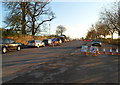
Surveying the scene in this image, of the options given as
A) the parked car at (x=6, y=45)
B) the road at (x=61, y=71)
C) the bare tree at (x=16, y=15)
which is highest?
the bare tree at (x=16, y=15)

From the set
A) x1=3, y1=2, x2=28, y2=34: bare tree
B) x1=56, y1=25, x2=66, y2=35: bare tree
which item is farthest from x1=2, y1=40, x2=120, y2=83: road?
x1=56, y1=25, x2=66, y2=35: bare tree

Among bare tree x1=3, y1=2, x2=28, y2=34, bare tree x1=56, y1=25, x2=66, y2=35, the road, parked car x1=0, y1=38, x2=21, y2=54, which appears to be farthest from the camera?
bare tree x1=56, y1=25, x2=66, y2=35

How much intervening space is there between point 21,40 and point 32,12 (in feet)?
33.1

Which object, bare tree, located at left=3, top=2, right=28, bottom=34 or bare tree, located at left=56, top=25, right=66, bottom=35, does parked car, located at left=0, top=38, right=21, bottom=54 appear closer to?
bare tree, located at left=3, top=2, right=28, bottom=34

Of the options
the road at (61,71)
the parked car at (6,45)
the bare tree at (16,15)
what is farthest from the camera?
the bare tree at (16,15)

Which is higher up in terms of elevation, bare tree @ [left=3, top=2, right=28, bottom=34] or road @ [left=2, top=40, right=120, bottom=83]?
bare tree @ [left=3, top=2, right=28, bottom=34]

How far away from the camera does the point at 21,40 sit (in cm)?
3188

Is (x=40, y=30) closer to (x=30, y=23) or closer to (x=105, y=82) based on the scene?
(x=30, y=23)

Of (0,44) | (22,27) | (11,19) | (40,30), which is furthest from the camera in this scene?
(40,30)

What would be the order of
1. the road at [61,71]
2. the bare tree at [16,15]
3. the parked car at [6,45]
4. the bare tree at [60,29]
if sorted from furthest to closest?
the bare tree at [60,29] < the bare tree at [16,15] < the parked car at [6,45] < the road at [61,71]

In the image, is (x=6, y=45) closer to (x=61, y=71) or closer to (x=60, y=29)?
(x=61, y=71)

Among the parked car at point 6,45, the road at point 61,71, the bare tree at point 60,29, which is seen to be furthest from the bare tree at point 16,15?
the bare tree at point 60,29

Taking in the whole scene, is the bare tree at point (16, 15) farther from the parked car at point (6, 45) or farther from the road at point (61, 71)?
the road at point (61, 71)

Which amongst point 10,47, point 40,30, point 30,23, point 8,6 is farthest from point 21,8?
point 10,47
